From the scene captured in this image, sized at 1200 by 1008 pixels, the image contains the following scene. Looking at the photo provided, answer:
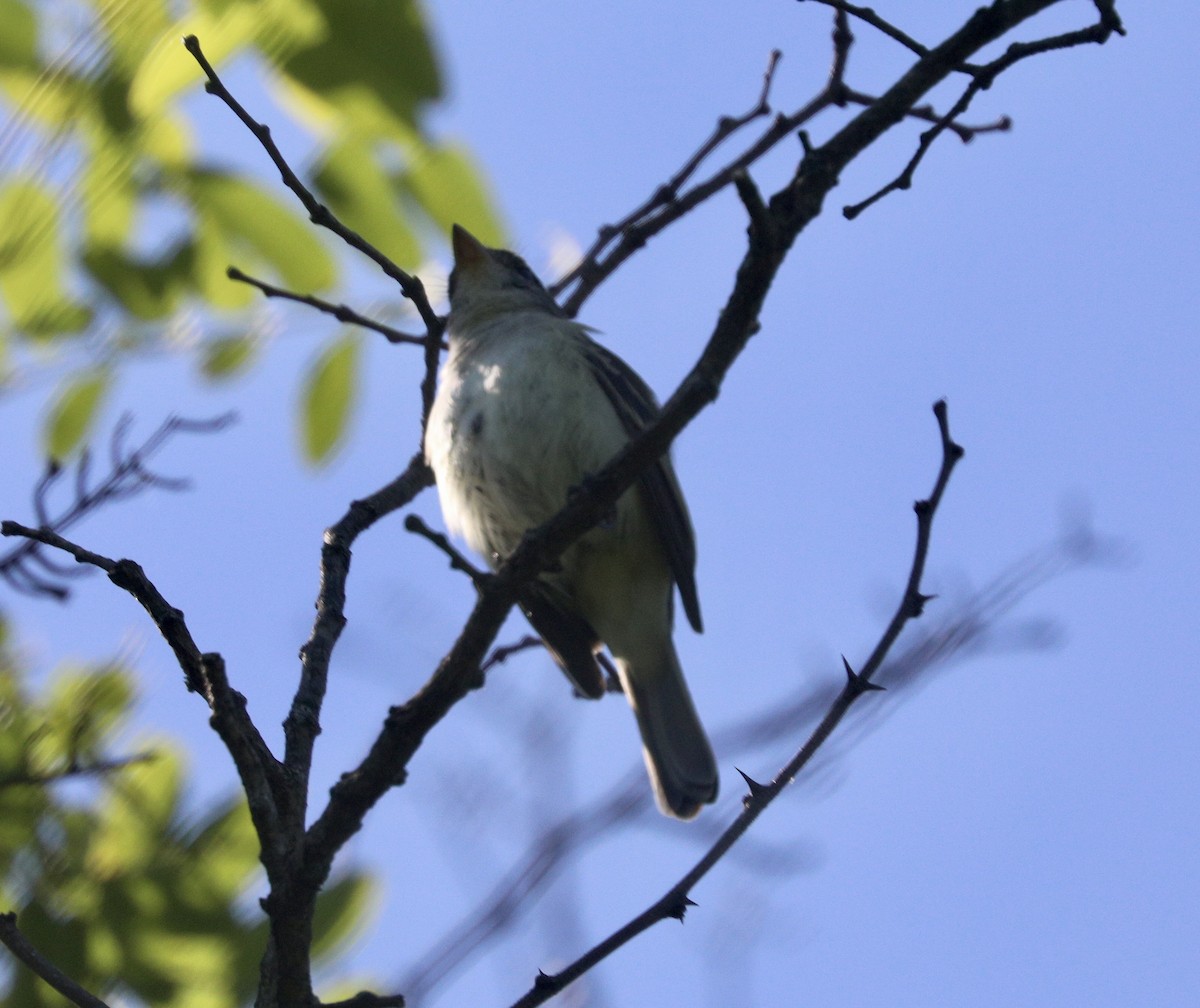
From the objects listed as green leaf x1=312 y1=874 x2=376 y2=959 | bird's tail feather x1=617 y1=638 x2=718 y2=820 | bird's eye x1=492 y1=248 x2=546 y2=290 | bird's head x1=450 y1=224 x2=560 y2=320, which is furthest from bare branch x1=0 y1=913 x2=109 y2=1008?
bird's eye x1=492 y1=248 x2=546 y2=290

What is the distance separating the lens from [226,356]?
3.85 metres

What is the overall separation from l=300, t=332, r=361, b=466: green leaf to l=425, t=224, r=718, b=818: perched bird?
3.69 ft

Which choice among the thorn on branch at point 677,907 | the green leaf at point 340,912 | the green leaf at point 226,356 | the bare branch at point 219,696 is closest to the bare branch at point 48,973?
the bare branch at point 219,696

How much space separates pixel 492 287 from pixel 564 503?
177 cm

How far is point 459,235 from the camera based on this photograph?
12.7ft

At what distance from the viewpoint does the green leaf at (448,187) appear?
361 centimetres

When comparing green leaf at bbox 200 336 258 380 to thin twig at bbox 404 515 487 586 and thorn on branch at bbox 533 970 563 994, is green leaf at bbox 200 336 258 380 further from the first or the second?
thorn on branch at bbox 533 970 563 994

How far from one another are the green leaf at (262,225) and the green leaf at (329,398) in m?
0.29

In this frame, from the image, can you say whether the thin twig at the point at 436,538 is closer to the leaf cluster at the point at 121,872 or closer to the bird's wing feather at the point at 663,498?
the leaf cluster at the point at 121,872

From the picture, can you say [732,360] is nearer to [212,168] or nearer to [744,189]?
[744,189]

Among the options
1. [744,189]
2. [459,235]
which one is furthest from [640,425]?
[744,189]

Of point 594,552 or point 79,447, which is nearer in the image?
point 79,447

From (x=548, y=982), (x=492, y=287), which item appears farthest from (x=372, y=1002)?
(x=492, y=287)

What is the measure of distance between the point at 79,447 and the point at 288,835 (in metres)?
1.49
